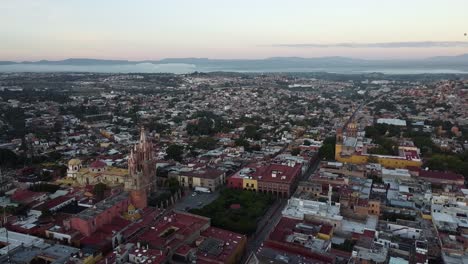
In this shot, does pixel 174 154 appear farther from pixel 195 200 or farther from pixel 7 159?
pixel 7 159

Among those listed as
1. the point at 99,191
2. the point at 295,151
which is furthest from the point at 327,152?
the point at 99,191

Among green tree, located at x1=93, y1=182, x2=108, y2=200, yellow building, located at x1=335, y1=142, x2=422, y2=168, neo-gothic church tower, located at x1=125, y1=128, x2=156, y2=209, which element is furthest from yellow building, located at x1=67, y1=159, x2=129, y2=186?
yellow building, located at x1=335, y1=142, x2=422, y2=168

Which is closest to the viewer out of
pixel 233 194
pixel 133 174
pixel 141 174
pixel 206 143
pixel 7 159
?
pixel 133 174

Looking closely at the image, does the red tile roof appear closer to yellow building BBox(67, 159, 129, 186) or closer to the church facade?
the church facade

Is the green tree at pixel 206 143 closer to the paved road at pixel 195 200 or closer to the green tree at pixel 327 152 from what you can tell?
the green tree at pixel 327 152

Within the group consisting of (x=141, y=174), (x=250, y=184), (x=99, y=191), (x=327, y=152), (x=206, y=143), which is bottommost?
(x=250, y=184)

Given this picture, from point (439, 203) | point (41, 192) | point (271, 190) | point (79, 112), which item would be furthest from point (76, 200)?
point (79, 112)

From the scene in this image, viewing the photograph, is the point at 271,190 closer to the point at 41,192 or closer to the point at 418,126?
the point at 41,192

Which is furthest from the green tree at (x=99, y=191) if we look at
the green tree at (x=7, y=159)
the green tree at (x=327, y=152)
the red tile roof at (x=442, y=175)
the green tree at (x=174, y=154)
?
the red tile roof at (x=442, y=175)

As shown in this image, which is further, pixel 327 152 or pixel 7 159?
pixel 327 152
